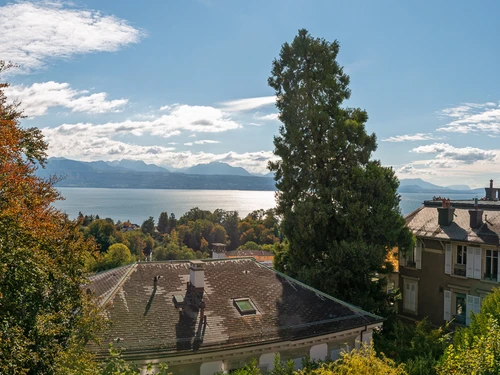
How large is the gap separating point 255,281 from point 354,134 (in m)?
11.5

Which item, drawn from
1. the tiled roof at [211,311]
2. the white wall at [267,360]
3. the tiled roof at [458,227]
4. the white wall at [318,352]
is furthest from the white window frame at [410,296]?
the white wall at [267,360]

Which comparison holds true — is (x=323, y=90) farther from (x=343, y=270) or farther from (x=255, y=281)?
(x=255, y=281)

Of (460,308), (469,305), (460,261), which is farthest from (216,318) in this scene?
(460,308)

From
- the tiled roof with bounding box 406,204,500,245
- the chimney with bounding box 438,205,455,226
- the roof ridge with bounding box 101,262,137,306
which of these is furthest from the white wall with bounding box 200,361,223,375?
the chimney with bounding box 438,205,455,226

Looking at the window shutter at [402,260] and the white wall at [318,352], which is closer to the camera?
the white wall at [318,352]

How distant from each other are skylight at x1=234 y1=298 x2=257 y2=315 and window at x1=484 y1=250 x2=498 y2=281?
47.2 ft

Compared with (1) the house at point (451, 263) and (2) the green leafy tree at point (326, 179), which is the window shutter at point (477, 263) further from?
Answer: (2) the green leafy tree at point (326, 179)

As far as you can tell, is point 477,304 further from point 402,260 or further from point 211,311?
point 211,311

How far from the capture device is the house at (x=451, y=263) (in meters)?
23.2

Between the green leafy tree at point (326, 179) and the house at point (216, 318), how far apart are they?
6.22m

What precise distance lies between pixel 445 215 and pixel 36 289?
23843 millimetres

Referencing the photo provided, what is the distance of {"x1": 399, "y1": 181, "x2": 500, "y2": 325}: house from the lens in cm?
2319

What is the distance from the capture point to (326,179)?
25297mm

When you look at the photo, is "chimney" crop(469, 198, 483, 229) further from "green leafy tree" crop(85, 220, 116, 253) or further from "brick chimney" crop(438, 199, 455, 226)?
"green leafy tree" crop(85, 220, 116, 253)
